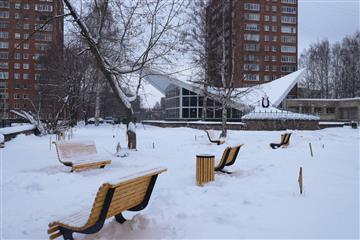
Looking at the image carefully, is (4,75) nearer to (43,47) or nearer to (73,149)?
(43,47)

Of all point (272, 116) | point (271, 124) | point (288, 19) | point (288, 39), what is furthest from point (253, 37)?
point (271, 124)

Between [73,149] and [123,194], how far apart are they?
215 inches

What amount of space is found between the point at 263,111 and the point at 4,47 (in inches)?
2645

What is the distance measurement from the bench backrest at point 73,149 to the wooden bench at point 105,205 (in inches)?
187

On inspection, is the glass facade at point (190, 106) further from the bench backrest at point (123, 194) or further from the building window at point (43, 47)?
the bench backrest at point (123, 194)

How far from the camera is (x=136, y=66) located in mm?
11727

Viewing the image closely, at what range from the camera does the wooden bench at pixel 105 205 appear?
12.1ft

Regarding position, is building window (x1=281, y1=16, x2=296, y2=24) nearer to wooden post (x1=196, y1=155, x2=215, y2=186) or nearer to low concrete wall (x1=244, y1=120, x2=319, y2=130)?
low concrete wall (x1=244, y1=120, x2=319, y2=130)

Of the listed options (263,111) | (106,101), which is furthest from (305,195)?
(106,101)

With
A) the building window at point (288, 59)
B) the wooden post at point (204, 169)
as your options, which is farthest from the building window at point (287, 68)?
the wooden post at point (204, 169)

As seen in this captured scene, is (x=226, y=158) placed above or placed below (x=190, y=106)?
below

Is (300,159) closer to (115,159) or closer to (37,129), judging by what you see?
(115,159)

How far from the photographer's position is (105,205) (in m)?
3.75

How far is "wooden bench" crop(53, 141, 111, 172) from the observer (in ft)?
27.2
